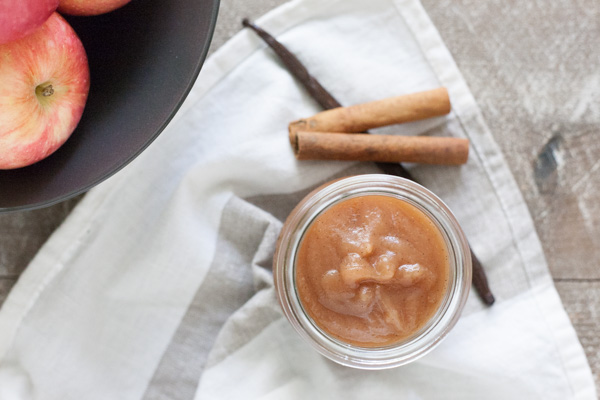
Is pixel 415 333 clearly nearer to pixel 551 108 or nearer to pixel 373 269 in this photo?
pixel 373 269

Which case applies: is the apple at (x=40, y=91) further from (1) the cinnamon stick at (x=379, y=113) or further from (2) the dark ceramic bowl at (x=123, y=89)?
(1) the cinnamon stick at (x=379, y=113)

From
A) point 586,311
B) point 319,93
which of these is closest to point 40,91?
point 319,93

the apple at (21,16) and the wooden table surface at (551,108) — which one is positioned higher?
the apple at (21,16)

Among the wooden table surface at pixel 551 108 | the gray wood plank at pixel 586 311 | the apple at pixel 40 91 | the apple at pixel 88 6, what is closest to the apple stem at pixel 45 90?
the apple at pixel 40 91

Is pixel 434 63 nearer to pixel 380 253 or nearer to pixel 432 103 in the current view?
pixel 432 103

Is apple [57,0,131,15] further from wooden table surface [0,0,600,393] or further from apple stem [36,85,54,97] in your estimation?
wooden table surface [0,0,600,393]

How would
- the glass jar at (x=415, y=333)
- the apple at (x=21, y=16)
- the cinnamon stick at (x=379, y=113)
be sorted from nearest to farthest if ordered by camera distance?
1. the apple at (x=21, y=16)
2. the glass jar at (x=415, y=333)
3. the cinnamon stick at (x=379, y=113)

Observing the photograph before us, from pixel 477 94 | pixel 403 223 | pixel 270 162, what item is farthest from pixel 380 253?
pixel 477 94

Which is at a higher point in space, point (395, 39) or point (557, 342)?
point (395, 39)
